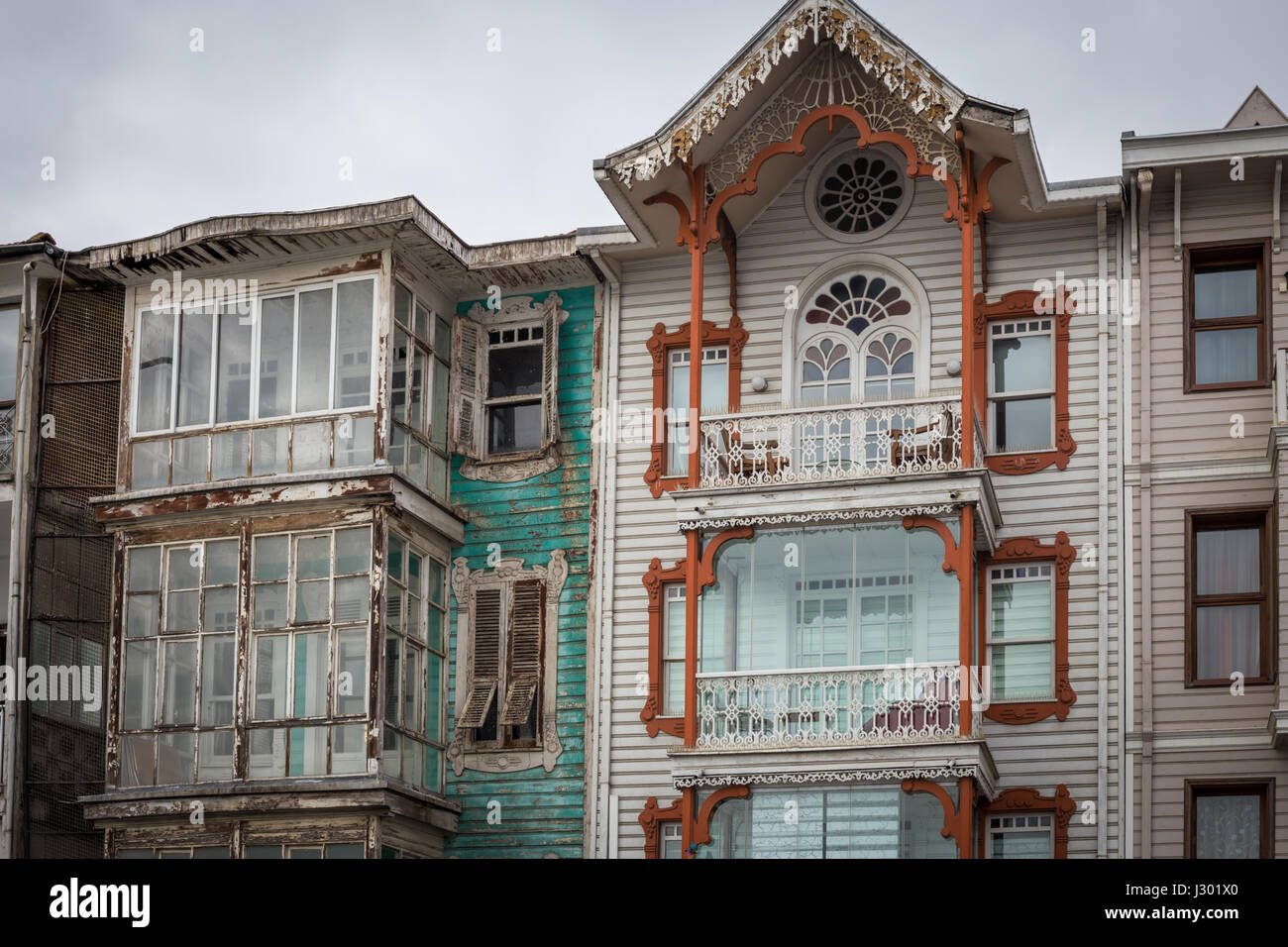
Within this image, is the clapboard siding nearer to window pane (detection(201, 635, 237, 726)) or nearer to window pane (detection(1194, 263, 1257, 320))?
window pane (detection(1194, 263, 1257, 320))

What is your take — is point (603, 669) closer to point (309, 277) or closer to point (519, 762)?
point (519, 762)

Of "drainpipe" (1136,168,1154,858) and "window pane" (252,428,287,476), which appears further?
"window pane" (252,428,287,476)

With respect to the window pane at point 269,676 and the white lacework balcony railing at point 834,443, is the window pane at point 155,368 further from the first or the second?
the white lacework balcony railing at point 834,443

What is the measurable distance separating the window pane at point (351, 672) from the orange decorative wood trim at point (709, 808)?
4035 millimetres

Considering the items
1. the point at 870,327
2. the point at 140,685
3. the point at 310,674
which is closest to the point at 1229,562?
the point at 870,327

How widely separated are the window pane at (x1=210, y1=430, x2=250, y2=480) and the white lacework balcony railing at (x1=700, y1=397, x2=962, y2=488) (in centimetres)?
556

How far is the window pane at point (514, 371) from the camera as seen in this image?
2469 centimetres

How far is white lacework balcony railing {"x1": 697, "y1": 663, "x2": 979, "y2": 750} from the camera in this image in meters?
20.8

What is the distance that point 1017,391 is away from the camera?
22.6 meters

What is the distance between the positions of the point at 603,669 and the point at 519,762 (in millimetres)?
1473

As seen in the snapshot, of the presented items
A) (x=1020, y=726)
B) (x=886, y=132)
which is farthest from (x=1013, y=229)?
(x=1020, y=726)

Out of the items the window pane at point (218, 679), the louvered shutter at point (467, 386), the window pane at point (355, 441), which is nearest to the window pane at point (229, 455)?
the window pane at point (355, 441)

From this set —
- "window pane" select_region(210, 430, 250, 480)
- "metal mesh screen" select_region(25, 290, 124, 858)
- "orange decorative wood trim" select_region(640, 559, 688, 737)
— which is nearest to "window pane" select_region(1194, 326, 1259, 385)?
"orange decorative wood trim" select_region(640, 559, 688, 737)
